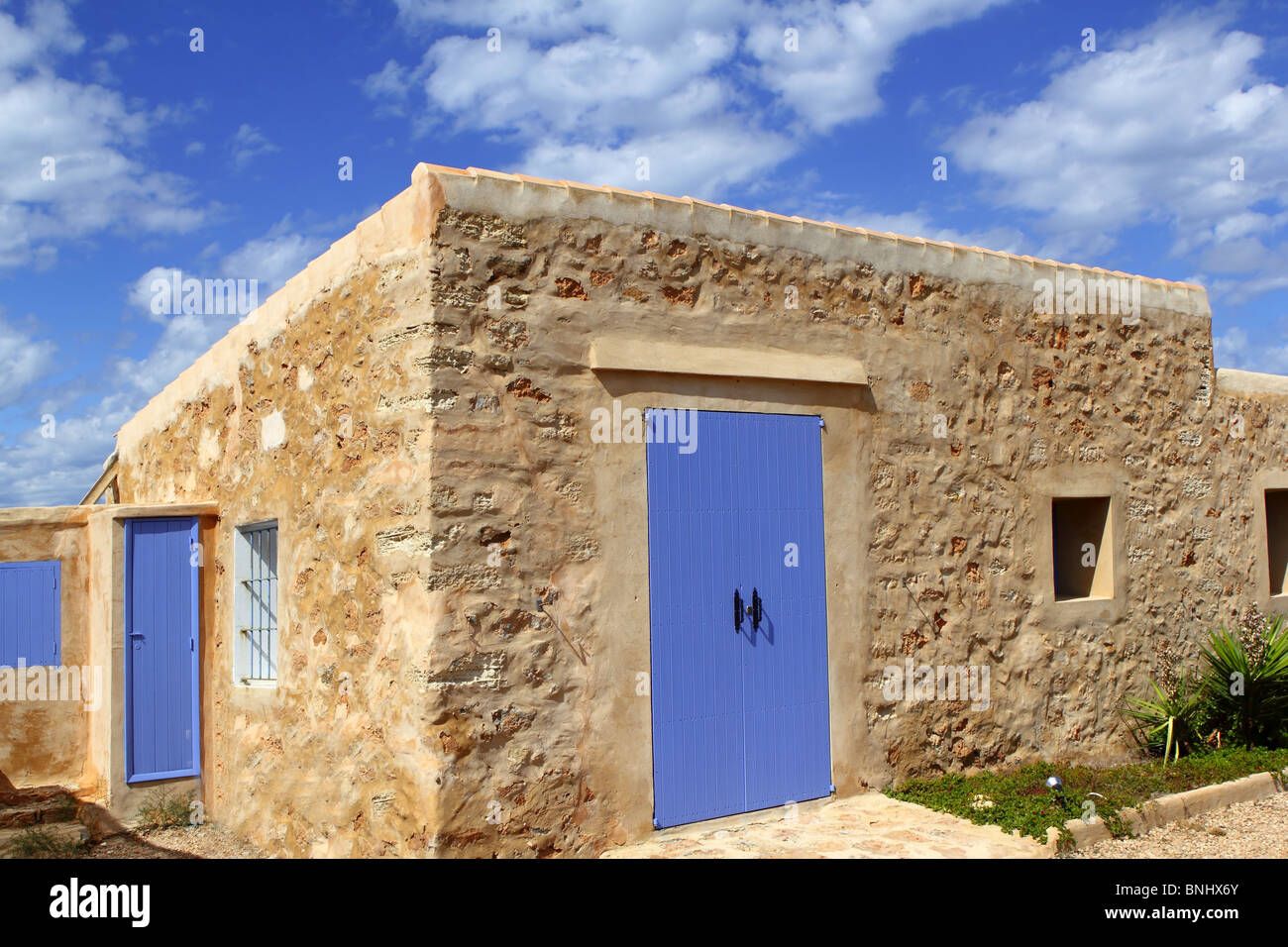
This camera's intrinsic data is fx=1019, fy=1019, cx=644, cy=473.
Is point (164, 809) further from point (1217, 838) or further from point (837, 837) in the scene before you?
point (1217, 838)

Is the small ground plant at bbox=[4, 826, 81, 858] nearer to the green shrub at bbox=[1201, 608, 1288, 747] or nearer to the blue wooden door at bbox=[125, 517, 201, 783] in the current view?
the blue wooden door at bbox=[125, 517, 201, 783]

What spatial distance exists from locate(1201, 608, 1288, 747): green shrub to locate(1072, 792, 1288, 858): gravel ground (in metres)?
1.12

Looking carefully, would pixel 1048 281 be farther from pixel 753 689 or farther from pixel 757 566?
pixel 753 689

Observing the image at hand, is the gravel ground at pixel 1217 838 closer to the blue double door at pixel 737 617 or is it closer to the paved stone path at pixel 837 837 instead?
the paved stone path at pixel 837 837

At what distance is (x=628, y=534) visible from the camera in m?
5.47

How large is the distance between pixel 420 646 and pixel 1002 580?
13.4ft

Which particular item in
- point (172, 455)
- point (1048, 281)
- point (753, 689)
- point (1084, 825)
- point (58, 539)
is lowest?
point (1084, 825)

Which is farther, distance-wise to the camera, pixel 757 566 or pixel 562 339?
pixel 757 566

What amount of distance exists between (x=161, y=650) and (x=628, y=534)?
4.17 m

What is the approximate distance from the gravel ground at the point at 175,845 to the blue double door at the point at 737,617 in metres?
2.98

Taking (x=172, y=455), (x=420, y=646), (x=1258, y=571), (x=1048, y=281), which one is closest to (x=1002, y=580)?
(x=1048, y=281)

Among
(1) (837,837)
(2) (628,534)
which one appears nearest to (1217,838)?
(1) (837,837)

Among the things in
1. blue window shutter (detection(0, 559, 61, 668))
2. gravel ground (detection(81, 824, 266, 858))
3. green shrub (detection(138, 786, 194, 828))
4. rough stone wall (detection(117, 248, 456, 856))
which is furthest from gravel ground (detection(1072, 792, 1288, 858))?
blue window shutter (detection(0, 559, 61, 668))

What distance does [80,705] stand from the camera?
806 cm
